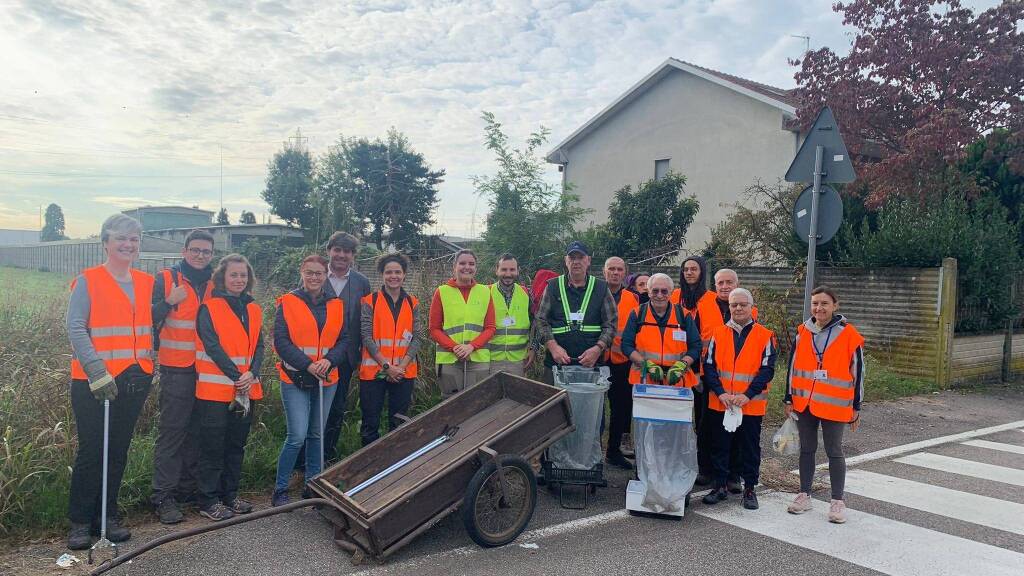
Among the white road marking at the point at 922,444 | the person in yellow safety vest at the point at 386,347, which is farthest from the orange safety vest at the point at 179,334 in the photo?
the white road marking at the point at 922,444

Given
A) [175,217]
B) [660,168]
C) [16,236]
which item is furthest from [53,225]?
[660,168]

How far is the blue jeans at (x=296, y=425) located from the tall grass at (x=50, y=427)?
1.70ft

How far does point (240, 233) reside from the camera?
35.8 metres

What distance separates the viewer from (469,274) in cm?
575

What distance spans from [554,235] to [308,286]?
21.8ft

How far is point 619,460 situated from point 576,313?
1.48 meters

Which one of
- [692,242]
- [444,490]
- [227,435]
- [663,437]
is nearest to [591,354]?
[663,437]

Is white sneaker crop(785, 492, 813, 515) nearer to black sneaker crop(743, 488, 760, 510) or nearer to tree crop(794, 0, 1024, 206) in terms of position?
black sneaker crop(743, 488, 760, 510)

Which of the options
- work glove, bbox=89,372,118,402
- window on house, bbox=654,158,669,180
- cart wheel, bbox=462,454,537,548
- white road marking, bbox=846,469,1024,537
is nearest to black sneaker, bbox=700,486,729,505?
white road marking, bbox=846,469,1024,537

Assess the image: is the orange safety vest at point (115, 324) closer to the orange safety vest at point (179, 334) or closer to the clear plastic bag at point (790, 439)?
the orange safety vest at point (179, 334)

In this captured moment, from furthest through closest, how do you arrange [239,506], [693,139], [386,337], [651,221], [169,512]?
[693,139], [651,221], [386,337], [239,506], [169,512]

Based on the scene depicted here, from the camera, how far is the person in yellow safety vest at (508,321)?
229 inches

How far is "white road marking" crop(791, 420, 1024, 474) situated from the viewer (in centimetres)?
637

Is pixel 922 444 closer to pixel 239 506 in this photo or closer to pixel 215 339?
pixel 239 506
